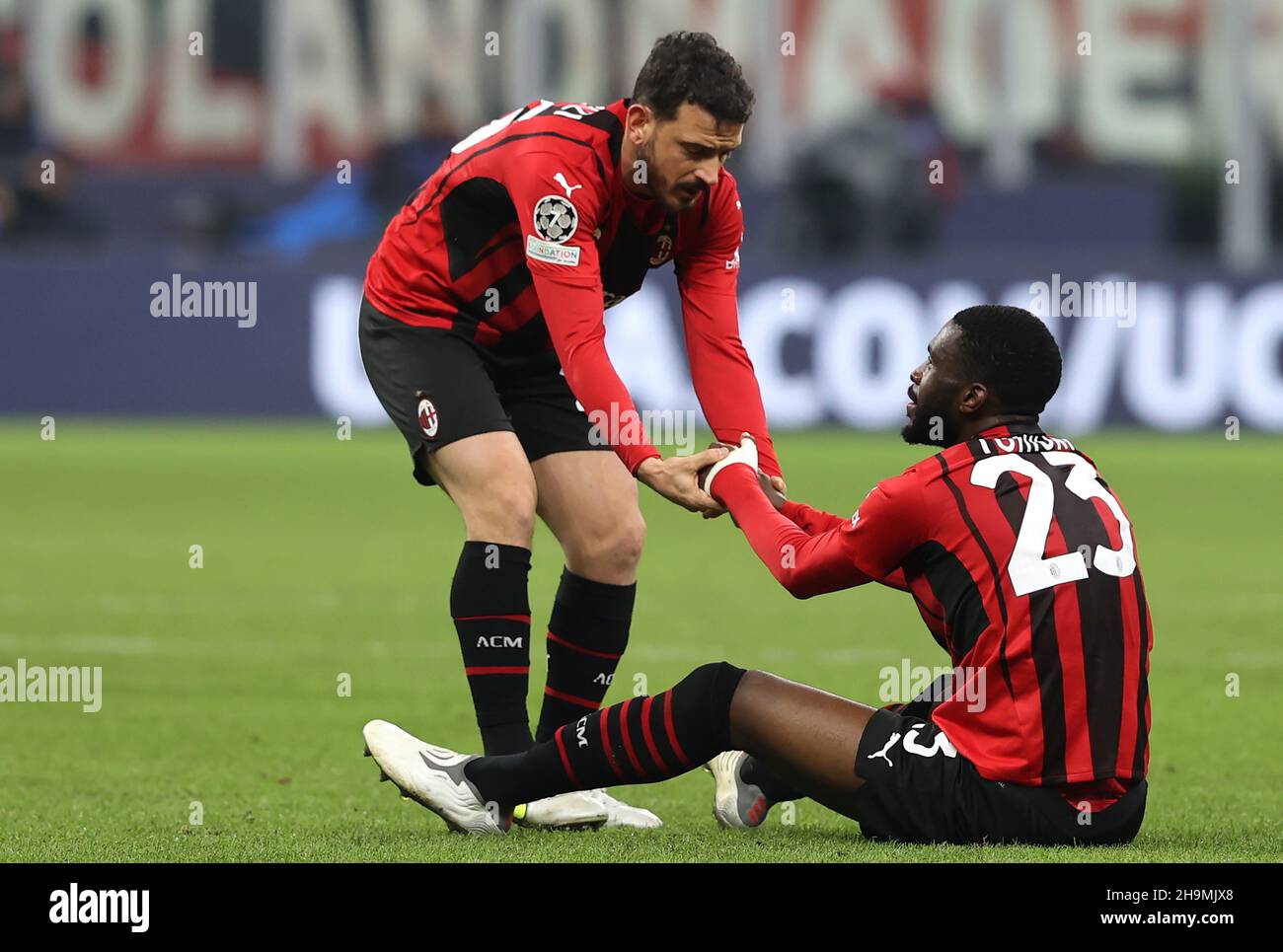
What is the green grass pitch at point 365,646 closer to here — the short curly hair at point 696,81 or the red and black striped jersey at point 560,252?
the red and black striped jersey at point 560,252

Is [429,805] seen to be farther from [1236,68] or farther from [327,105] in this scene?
[327,105]

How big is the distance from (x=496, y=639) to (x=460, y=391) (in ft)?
2.07

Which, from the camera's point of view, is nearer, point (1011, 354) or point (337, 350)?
point (1011, 354)

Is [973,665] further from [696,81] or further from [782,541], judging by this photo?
[696,81]

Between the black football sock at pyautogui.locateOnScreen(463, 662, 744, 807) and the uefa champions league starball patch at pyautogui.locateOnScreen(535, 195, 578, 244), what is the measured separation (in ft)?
3.76

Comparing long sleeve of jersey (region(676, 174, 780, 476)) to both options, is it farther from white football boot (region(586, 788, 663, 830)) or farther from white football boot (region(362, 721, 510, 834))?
white football boot (region(362, 721, 510, 834))

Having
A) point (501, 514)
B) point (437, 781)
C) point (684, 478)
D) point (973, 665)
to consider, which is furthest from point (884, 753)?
point (501, 514)

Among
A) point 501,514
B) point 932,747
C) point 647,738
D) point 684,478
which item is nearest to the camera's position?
point 932,747

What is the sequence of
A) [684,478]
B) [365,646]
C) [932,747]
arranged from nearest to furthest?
1. [932,747]
2. [684,478]
3. [365,646]

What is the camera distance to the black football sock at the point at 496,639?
5.53 m

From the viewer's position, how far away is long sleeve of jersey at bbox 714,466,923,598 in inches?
187

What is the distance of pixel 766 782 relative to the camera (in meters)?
5.40

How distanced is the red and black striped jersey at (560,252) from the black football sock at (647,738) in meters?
0.66
